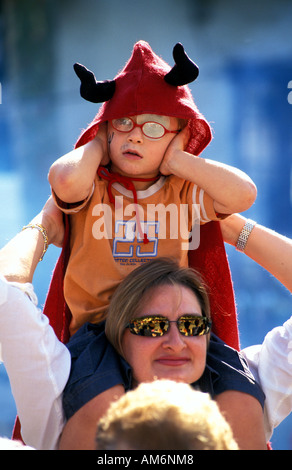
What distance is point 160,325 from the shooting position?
1.43 meters

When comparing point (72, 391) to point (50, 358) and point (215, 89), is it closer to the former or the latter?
point (50, 358)

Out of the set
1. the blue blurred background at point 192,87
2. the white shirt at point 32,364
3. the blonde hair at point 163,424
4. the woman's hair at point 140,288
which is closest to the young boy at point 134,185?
the woman's hair at point 140,288

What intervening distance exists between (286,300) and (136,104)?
1.77m

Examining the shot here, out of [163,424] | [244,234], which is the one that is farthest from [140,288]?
[163,424]

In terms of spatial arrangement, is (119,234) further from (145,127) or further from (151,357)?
(151,357)

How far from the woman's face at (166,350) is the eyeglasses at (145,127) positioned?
445 millimetres

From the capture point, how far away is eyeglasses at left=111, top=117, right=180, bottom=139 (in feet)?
5.45

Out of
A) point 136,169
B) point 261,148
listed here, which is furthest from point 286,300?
point 136,169

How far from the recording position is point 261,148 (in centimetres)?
320

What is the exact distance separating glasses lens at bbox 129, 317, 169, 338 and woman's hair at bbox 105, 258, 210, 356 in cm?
4

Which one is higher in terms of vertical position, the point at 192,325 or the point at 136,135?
the point at 136,135

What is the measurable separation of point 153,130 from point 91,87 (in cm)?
20

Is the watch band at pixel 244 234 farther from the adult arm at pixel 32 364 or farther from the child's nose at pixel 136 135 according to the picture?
the adult arm at pixel 32 364

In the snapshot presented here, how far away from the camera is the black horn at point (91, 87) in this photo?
1.69 metres
